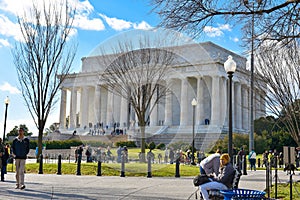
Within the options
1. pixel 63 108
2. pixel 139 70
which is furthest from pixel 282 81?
Result: pixel 63 108

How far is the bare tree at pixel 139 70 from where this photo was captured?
51.5ft

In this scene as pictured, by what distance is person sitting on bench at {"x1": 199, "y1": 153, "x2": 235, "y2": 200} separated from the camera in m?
9.24

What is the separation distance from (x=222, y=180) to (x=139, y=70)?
9.16 meters

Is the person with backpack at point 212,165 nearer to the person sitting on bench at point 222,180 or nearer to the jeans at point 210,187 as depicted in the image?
the person sitting on bench at point 222,180

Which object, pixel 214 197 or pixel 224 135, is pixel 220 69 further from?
pixel 214 197

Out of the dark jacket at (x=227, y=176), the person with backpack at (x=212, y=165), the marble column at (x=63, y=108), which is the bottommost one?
the dark jacket at (x=227, y=176)

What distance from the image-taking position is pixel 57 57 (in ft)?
92.2

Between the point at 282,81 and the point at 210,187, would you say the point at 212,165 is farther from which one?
the point at 282,81

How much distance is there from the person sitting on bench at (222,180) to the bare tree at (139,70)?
5829mm

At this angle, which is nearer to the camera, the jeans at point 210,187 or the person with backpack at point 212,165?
the jeans at point 210,187

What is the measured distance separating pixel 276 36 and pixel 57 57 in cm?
1873

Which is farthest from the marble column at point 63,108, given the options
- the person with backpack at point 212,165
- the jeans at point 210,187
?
the jeans at point 210,187

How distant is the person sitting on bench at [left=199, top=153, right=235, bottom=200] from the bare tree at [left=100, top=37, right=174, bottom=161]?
5829 millimetres

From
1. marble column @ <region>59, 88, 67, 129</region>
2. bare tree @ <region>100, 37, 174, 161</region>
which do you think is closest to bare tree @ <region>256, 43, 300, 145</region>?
bare tree @ <region>100, 37, 174, 161</region>
